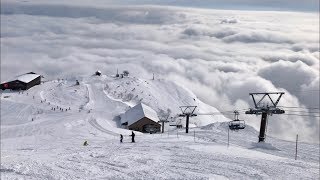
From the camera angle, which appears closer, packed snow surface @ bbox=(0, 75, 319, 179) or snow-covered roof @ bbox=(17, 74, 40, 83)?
packed snow surface @ bbox=(0, 75, 319, 179)

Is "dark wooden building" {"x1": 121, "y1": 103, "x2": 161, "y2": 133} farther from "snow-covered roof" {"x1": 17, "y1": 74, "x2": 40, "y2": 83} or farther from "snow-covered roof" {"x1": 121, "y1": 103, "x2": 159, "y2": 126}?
"snow-covered roof" {"x1": 17, "y1": 74, "x2": 40, "y2": 83}

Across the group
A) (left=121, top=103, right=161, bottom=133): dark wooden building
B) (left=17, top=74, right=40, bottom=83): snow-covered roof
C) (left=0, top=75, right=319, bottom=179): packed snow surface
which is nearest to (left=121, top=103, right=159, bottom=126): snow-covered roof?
(left=121, top=103, right=161, bottom=133): dark wooden building

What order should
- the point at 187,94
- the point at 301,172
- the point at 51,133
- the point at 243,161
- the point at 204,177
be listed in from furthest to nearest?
the point at 187,94, the point at 51,133, the point at 243,161, the point at 301,172, the point at 204,177

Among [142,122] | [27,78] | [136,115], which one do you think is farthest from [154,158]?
[27,78]

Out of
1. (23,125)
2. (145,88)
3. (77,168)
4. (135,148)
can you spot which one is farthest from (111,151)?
(145,88)

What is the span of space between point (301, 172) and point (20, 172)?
57.3 feet

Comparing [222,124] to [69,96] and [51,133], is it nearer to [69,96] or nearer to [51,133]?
[51,133]

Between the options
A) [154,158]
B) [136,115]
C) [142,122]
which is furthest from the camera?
[136,115]

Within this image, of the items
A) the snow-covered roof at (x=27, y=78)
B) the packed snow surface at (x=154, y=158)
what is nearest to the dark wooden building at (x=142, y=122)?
the packed snow surface at (x=154, y=158)

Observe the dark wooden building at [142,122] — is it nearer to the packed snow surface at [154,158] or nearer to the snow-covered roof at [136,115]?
Result: the snow-covered roof at [136,115]

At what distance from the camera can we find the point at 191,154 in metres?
29.8

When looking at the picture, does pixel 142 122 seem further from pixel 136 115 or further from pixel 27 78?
pixel 27 78

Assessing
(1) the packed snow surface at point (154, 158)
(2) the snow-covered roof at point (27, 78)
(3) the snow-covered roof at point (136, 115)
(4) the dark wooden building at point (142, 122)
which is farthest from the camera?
(2) the snow-covered roof at point (27, 78)

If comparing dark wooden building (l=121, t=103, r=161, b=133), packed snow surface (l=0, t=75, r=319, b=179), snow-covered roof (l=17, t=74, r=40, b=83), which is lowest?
dark wooden building (l=121, t=103, r=161, b=133)
